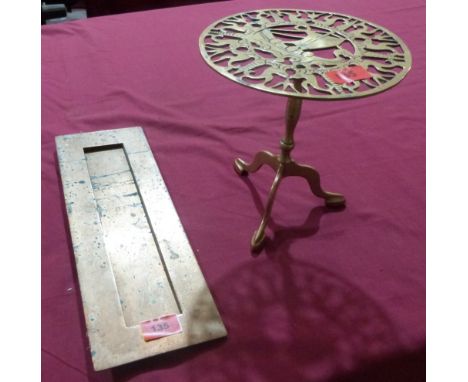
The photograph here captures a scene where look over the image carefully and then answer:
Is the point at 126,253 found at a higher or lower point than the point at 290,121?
lower

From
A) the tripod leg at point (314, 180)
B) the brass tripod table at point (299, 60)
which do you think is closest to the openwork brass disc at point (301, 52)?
the brass tripod table at point (299, 60)

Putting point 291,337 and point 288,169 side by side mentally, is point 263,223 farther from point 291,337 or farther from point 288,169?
point 291,337

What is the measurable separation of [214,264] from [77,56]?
3.75 feet

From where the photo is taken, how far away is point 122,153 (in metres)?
1.33

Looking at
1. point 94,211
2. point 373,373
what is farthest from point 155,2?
point 373,373

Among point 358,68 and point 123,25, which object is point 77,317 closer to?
point 358,68

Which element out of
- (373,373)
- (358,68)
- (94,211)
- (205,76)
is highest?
(358,68)

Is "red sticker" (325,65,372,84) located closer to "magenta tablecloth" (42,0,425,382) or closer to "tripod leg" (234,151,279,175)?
"tripod leg" (234,151,279,175)

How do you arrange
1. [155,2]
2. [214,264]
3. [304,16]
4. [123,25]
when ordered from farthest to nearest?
1. [155,2]
2. [123,25]
3. [304,16]
4. [214,264]

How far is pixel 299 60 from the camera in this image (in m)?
0.93

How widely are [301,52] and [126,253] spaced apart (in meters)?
0.59

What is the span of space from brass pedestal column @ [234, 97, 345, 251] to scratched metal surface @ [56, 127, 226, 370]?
195 millimetres

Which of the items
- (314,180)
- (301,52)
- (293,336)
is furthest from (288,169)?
(293,336)

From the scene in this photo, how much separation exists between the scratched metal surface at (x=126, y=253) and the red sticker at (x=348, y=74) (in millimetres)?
491
